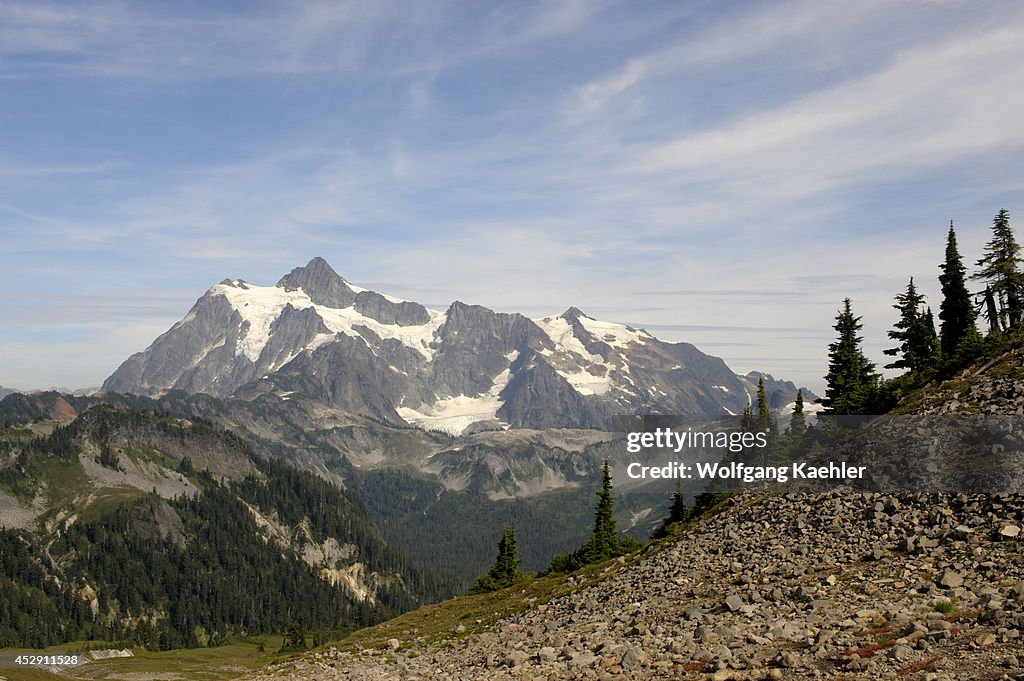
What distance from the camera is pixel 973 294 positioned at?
84.1 metres

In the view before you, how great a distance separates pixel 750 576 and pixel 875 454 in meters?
17.6

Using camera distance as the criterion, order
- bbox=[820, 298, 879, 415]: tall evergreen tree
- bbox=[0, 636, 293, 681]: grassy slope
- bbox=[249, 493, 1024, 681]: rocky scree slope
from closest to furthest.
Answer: bbox=[249, 493, 1024, 681]: rocky scree slope < bbox=[820, 298, 879, 415]: tall evergreen tree < bbox=[0, 636, 293, 681]: grassy slope

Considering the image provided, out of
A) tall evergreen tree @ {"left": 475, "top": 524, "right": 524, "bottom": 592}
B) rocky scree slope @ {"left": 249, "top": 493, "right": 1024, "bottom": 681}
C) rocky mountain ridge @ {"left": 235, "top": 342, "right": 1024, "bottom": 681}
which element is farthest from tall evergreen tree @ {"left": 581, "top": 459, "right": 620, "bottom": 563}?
rocky scree slope @ {"left": 249, "top": 493, "right": 1024, "bottom": 681}

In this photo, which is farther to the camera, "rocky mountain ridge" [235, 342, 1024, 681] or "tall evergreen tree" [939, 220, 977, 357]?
"tall evergreen tree" [939, 220, 977, 357]

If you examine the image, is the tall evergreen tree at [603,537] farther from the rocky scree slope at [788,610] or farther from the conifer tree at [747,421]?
the rocky scree slope at [788,610]

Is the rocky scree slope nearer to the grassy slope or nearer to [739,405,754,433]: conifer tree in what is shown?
[739,405,754,433]: conifer tree

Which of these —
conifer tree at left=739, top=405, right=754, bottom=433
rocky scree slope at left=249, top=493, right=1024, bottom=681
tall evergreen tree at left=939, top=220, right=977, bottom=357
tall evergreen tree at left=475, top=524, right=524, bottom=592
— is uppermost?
tall evergreen tree at left=939, top=220, right=977, bottom=357

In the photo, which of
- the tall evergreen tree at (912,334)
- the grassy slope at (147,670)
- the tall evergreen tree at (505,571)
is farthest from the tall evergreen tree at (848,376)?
the grassy slope at (147,670)

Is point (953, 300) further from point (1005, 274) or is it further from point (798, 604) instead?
point (798, 604)

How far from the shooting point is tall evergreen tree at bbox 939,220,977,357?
3349 inches

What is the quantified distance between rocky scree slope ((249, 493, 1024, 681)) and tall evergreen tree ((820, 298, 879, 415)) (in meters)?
26.1

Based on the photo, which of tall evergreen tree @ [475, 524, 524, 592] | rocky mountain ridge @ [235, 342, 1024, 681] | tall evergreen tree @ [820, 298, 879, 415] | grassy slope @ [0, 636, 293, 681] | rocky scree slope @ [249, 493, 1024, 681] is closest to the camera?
rocky scree slope @ [249, 493, 1024, 681]

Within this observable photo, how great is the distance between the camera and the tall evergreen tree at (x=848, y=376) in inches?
3017

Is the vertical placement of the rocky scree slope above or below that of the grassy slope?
above
